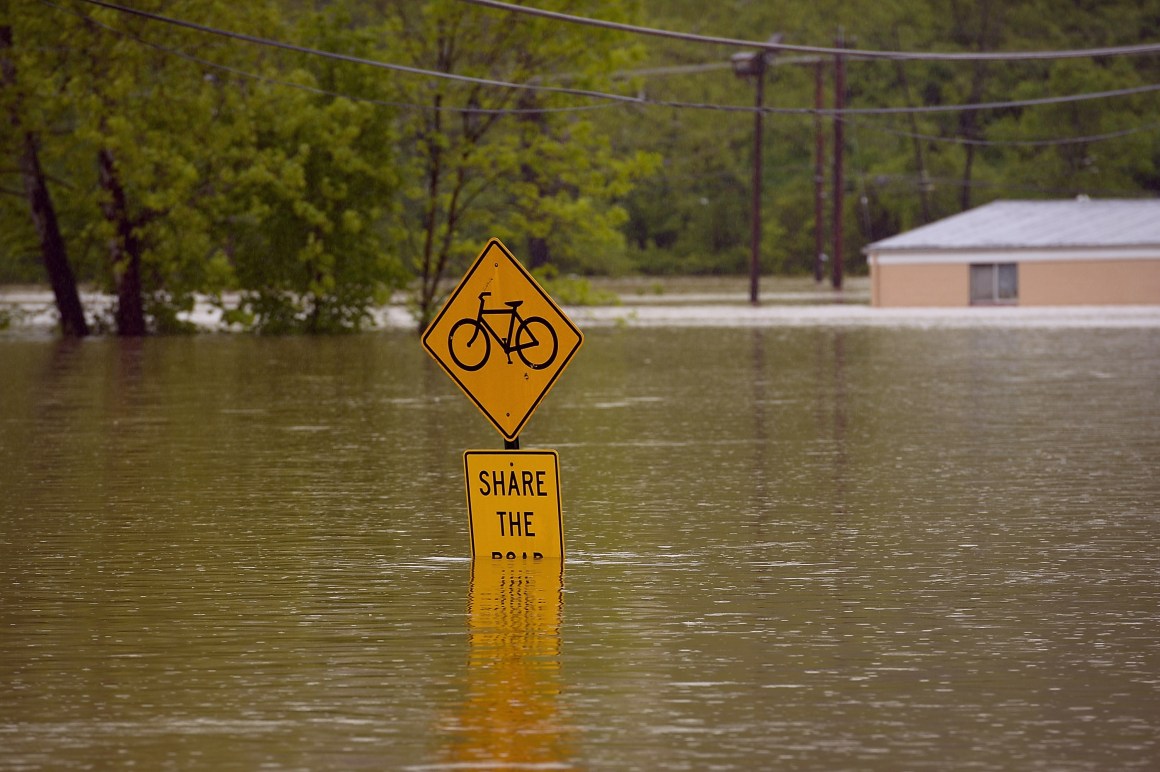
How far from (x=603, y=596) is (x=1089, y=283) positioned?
223 feet

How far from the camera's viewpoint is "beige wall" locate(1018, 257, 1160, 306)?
76.4 meters

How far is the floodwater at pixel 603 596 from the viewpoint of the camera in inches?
321

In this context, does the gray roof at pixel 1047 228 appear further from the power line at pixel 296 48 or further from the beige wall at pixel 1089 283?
the power line at pixel 296 48

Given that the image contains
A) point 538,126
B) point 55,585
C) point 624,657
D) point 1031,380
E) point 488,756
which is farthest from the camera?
point 538,126

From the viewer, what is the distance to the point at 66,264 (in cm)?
5731

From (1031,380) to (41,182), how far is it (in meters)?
30.9

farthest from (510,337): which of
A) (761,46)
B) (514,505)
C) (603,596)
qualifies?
(761,46)

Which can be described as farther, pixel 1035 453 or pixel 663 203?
pixel 663 203

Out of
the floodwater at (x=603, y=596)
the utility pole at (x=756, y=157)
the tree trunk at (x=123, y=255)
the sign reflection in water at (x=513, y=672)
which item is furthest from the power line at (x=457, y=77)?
the sign reflection in water at (x=513, y=672)

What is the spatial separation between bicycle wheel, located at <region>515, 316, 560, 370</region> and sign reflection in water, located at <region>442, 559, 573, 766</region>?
111 centimetres

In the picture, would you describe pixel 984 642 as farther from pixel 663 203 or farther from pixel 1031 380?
pixel 663 203

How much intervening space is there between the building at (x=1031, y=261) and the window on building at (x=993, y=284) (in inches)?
1.3

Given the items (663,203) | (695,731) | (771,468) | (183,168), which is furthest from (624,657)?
(663,203)

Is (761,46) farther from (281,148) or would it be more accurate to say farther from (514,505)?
(281,148)
